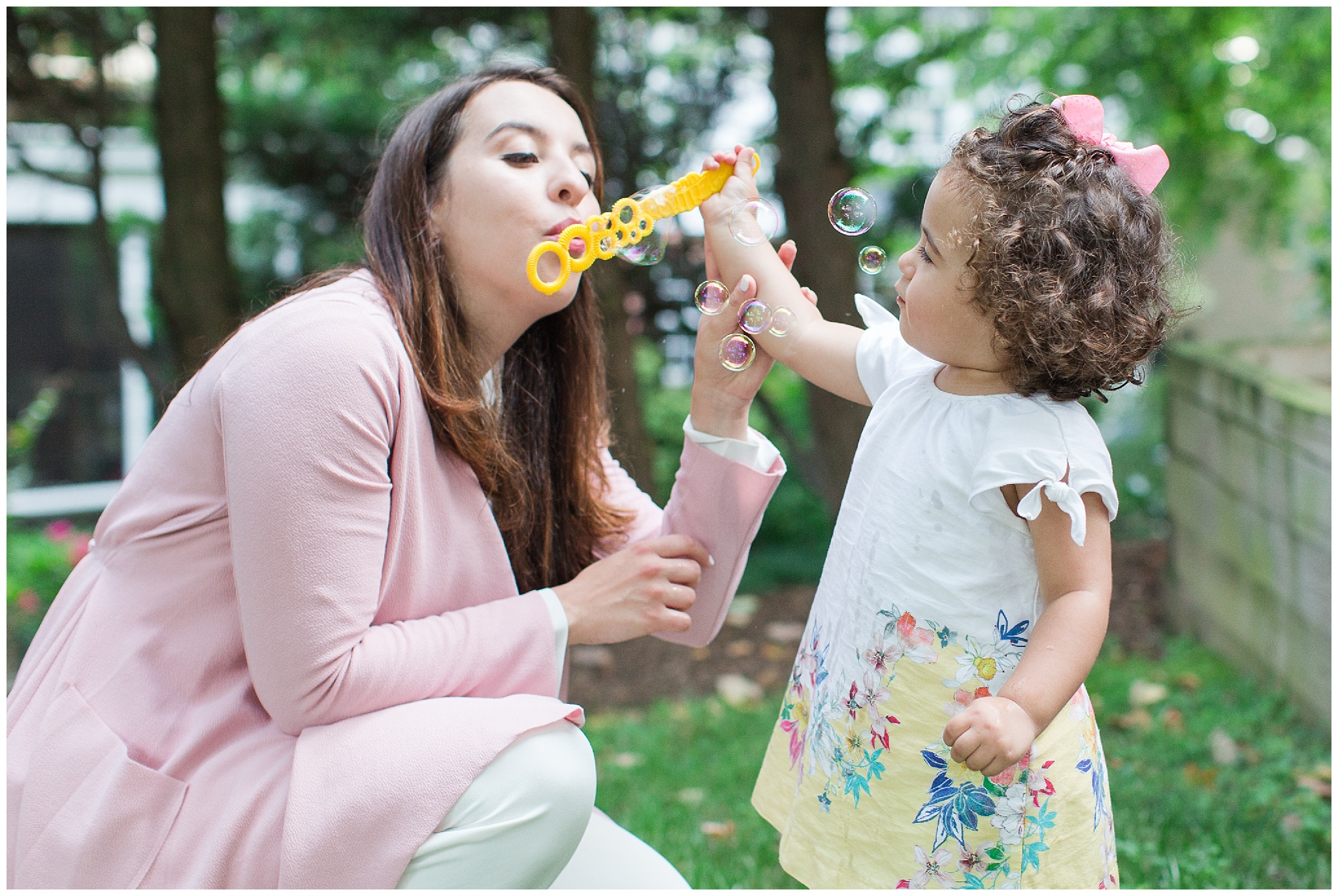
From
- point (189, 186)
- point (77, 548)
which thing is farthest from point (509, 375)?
point (77, 548)

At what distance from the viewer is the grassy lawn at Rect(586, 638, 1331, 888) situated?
2.25 metres

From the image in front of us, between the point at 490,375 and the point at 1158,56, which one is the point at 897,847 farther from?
the point at 1158,56

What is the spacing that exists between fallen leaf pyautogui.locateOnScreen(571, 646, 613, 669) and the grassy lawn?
0.36 meters

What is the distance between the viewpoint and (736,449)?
5.88 ft

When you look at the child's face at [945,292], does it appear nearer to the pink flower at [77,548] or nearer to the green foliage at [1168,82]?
the green foliage at [1168,82]

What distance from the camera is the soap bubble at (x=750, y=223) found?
1.65m

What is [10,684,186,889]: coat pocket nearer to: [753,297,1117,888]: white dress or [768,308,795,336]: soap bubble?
[753,297,1117,888]: white dress

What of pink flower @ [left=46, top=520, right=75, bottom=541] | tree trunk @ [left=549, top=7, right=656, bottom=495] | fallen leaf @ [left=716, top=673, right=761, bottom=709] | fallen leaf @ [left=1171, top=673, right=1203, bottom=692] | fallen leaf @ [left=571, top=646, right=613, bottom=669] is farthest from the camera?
pink flower @ [left=46, top=520, right=75, bottom=541]

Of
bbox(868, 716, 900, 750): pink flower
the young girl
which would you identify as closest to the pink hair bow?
the young girl

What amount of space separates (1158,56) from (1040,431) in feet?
13.3

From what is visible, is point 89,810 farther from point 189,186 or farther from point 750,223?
point 189,186

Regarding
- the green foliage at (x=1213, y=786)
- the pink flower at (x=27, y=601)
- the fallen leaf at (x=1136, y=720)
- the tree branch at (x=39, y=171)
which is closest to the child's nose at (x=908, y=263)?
the green foliage at (x=1213, y=786)

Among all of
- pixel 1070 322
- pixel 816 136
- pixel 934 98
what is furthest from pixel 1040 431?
pixel 934 98

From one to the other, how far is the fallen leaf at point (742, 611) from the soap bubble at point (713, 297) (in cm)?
271
